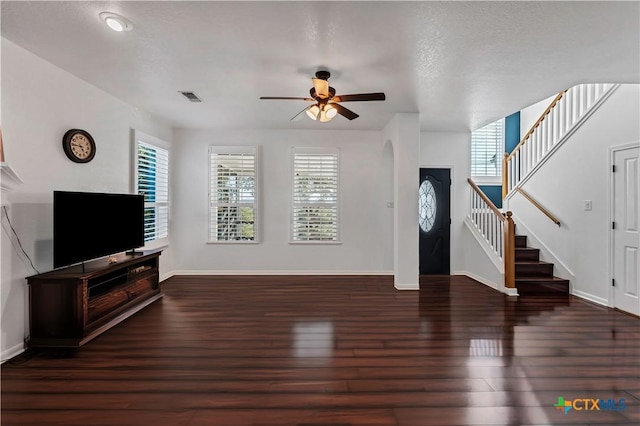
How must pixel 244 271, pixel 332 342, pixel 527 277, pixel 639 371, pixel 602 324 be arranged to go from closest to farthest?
pixel 639 371
pixel 332 342
pixel 602 324
pixel 527 277
pixel 244 271

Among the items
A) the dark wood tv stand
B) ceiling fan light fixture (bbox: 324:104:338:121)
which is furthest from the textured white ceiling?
the dark wood tv stand

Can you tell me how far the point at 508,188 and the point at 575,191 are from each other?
1.54 m

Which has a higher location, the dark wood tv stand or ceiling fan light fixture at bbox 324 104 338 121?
ceiling fan light fixture at bbox 324 104 338 121

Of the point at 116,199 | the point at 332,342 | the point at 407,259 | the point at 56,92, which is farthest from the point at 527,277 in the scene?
the point at 56,92

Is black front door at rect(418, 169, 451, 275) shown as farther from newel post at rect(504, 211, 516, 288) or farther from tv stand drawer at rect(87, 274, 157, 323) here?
tv stand drawer at rect(87, 274, 157, 323)

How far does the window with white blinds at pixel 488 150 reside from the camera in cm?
700

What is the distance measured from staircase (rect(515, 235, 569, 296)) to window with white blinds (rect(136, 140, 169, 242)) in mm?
5956

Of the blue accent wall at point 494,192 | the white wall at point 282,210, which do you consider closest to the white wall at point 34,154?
→ the white wall at point 282,210

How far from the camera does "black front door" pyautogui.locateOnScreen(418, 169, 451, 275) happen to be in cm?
617

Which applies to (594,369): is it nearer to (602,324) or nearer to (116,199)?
(602,324)

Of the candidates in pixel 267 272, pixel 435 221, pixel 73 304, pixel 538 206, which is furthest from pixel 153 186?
pixel 538 206

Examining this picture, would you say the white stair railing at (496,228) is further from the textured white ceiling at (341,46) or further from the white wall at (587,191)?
the textured white ceiling at (341,46)

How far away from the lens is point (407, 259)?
5.05 meters

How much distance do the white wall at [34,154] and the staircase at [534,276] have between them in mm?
6182
